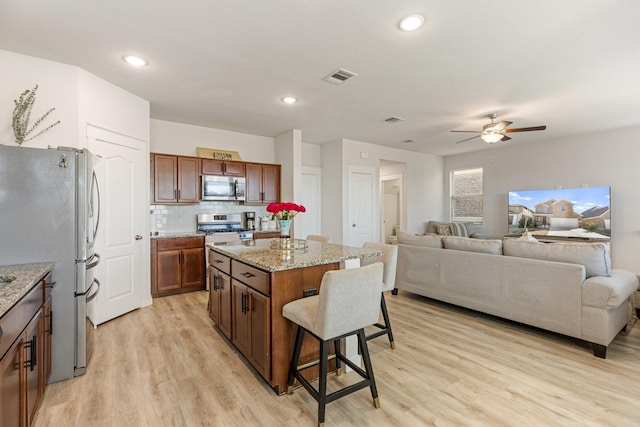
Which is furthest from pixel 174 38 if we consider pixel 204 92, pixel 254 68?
pixel 204 92

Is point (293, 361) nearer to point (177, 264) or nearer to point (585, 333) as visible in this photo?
point (585, 333)

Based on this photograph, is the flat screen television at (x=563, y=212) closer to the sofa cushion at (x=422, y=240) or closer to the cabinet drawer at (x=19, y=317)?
the sofa cushion at (x=422, y=240)

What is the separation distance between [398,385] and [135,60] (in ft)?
12.0

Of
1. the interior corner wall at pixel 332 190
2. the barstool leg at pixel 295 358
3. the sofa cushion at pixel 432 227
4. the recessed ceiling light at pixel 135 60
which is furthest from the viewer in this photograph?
the sofa cushion at pixel 432 227

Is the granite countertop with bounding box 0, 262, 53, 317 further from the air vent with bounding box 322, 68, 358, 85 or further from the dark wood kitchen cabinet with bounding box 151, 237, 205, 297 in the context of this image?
the air vent with bounding box 322, 68, 358, 85

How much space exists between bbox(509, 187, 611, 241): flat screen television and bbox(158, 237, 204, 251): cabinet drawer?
20.7ft

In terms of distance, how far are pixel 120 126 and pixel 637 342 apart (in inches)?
232

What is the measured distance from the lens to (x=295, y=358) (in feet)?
6.63

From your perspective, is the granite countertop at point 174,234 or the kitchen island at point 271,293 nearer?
the kitchen island at point 271,293

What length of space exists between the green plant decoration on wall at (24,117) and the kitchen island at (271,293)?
2.01 meters

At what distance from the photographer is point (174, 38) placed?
8.16 ft

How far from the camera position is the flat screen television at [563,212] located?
5.30 metres

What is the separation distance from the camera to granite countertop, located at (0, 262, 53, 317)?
1.32m

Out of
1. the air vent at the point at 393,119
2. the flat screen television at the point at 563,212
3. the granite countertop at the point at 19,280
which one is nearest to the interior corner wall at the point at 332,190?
the air vent at the point at 393,119
